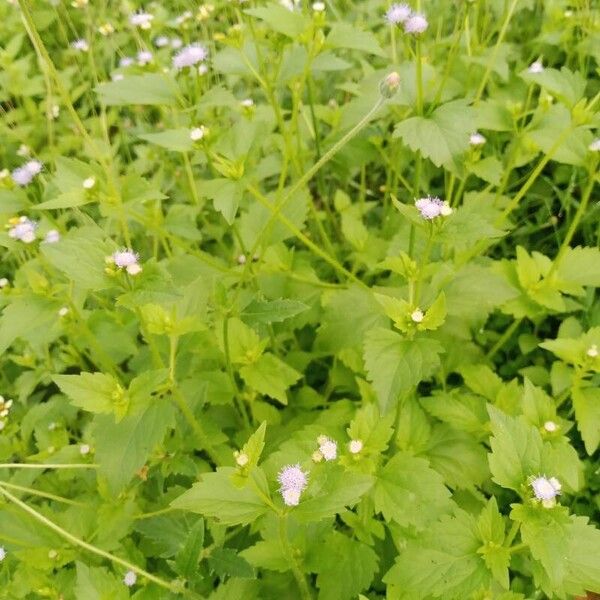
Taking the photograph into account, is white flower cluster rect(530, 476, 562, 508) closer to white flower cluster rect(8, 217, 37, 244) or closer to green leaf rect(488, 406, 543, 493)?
green leaf rect(488, 406, 543, 493)

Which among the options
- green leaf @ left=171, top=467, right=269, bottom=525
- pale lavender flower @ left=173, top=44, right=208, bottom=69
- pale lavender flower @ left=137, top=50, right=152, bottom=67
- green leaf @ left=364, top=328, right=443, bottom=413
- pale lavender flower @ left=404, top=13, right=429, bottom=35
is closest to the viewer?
green leaf @ left=171, top=467, right=269, bottom=525

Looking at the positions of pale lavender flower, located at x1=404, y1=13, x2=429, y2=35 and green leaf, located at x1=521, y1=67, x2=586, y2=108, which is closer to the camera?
pale lavender flower, located at x1=404, y1=13, x2=429, y2=35

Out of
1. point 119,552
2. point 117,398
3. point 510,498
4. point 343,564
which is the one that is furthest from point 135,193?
point 510,498

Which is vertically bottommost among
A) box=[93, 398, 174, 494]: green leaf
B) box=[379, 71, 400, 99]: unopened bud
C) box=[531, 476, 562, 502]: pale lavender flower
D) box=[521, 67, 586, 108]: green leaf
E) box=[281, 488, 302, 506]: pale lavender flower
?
box=[93, 398, 174, 494]: green leaf

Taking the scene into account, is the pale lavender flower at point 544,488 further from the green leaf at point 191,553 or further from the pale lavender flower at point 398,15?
the pale lavender flower at point 398,15

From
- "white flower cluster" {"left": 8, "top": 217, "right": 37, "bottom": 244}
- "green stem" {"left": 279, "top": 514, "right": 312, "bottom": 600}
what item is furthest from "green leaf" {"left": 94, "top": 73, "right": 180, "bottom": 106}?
"green stem" {"left": 279, "top": 514, "right": 312, "bottom": 600}

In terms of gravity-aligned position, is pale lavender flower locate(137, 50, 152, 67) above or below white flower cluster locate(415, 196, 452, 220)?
above

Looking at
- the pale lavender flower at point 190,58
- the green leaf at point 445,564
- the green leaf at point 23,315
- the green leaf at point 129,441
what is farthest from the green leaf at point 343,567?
the pale lavender flower at point 190,58

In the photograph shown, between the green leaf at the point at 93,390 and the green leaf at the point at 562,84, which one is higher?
the green leaf at the point at 562,84
